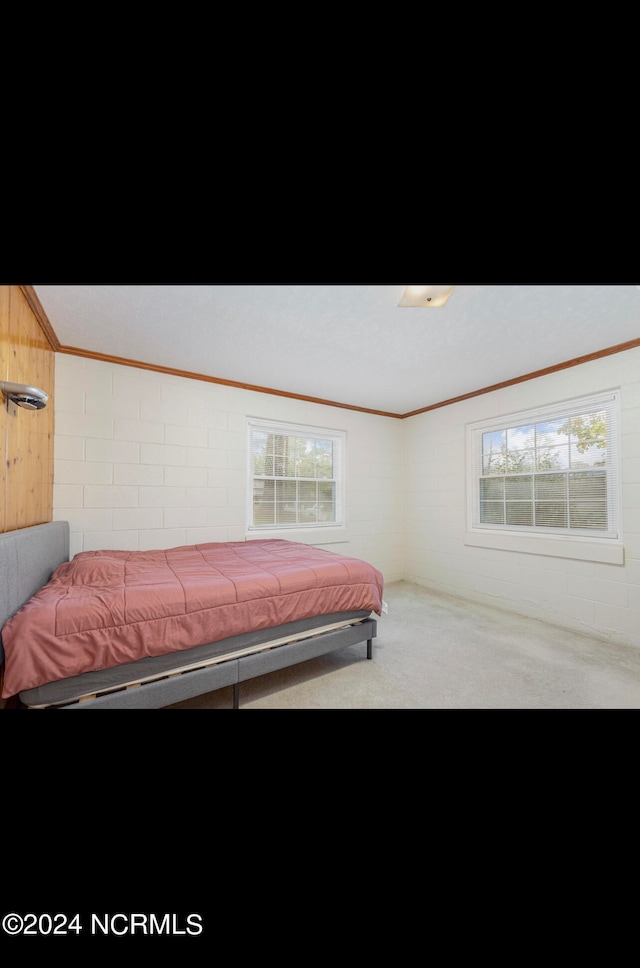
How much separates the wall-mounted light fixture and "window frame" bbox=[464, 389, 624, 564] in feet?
12.8

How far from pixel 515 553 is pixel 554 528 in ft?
1.47

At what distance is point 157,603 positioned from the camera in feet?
5.45

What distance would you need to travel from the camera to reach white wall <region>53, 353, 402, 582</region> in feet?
9.34

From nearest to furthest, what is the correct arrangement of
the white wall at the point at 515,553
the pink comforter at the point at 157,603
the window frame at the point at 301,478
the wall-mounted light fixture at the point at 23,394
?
the pink comforter at the point at 157,603 < the wall-mounted light fixture at the point at 23,394 < the white wall at the point at 515,553 < the window frame at the point at 301,478

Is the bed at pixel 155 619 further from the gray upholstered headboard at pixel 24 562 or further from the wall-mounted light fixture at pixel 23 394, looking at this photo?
the wall-mounted light fixture at pixel 23 394

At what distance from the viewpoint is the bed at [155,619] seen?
141 cm

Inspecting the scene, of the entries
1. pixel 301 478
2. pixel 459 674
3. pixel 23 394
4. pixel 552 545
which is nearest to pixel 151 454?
pixel 23 394

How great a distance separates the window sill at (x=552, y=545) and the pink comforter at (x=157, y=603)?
6.00 ft

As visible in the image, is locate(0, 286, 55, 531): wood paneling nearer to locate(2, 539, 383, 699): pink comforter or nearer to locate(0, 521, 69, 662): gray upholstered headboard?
locate(0, 521, 69, 662): gray upholstered headboard

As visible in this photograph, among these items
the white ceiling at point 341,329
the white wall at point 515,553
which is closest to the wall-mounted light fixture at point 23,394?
the white ceiling at point 341,329

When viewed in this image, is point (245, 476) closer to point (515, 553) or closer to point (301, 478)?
point (301, 478)
